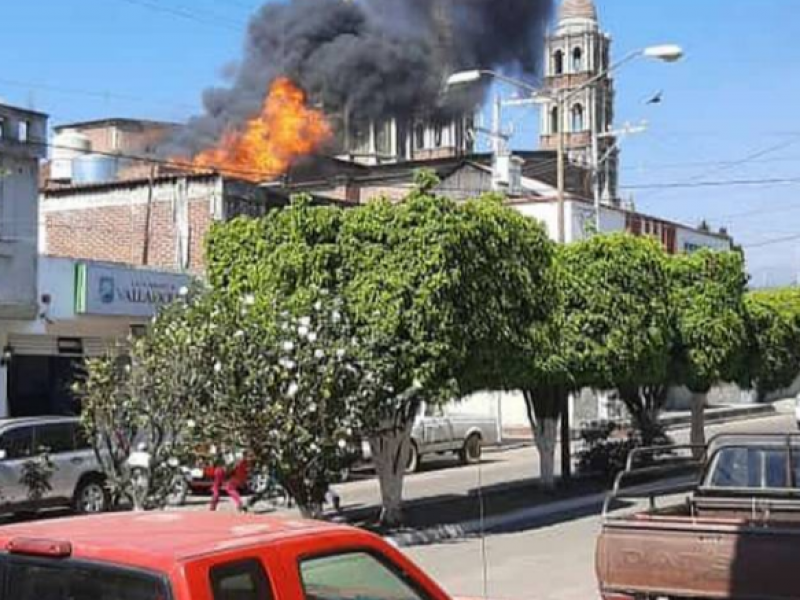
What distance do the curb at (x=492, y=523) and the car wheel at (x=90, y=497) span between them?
5.48 metres

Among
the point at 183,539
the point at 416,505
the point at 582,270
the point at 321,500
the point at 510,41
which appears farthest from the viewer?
the point at 510,41

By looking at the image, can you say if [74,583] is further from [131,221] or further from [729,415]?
[729,415]

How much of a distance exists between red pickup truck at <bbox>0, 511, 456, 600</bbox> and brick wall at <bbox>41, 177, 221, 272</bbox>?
27643 millimetres

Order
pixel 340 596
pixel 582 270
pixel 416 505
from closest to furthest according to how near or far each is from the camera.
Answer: pixel 340 596 < pixel 416 505 < pixel 582 270

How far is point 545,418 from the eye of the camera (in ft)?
74.5

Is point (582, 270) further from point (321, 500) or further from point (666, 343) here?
point (321, 500)

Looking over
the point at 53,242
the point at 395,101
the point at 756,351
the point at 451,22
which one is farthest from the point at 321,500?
the point at 451,22

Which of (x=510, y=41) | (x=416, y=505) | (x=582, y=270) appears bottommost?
(x=416, y=505)

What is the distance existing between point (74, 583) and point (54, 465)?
1615cm

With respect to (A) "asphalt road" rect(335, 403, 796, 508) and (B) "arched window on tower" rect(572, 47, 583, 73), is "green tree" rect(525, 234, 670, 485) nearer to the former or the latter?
(A) "asphalt road" rect(335, 403, 796, 508)

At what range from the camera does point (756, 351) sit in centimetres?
3011

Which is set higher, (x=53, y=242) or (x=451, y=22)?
(x=451, y=22)

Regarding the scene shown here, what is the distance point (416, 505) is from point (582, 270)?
5.14m

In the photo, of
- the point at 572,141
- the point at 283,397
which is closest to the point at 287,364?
the point at 283,397
